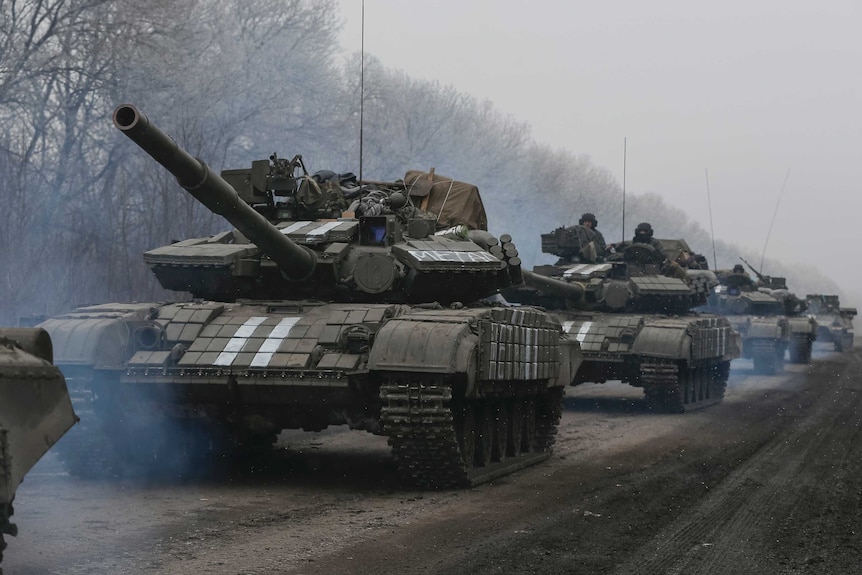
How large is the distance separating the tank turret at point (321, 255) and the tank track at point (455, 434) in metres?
1.35

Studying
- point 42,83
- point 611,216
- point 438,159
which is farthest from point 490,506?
point 611,216

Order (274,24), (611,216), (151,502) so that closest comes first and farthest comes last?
(151,502) < (274,24) < (611,216)

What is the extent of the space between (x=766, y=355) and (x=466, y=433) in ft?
74.8

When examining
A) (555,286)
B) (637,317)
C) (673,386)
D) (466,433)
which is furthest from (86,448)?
(637,317)

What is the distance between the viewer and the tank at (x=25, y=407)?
6.89 metres

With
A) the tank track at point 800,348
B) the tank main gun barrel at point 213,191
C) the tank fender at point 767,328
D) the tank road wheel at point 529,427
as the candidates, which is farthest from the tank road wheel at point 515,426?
the tank track at point 800,348

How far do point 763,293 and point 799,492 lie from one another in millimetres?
25187

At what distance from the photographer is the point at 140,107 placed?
2923 centimetres

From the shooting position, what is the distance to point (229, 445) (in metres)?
14.6

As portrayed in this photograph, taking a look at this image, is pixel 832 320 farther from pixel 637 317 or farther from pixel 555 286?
pixel 555 286

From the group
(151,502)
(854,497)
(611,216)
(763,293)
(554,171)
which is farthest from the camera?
(611,216)

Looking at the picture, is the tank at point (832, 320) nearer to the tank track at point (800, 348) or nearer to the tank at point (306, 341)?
the tank track at point (800, 348)

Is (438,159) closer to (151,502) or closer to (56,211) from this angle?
(56,211)

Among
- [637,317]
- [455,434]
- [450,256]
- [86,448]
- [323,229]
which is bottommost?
[86,448]
